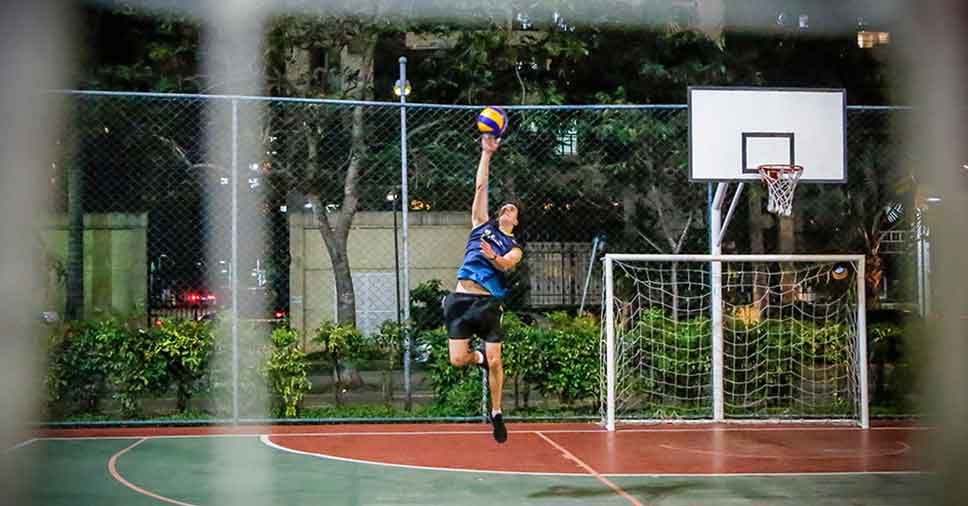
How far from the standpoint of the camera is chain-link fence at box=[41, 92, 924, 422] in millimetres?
8070

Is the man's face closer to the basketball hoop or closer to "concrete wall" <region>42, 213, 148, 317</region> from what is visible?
the basketball hoop

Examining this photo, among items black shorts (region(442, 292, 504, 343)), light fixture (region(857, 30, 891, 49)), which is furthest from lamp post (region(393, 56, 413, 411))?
light fixture (region(857, 30, 891, 49))

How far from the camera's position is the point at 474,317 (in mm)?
5188

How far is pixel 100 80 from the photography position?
28.2 ft

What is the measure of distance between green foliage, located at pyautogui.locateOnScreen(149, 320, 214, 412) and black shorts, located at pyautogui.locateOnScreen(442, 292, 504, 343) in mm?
3034

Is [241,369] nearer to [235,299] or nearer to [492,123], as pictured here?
[235,299]

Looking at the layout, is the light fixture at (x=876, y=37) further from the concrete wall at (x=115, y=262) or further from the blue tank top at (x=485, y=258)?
the concrete wall at (x=115, y=262)

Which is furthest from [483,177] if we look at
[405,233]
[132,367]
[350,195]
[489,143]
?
[350,195]

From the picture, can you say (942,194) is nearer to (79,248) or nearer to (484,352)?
(484,352)

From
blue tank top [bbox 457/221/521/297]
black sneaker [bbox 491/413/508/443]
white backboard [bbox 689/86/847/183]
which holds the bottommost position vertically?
black sneaker [bbox 491/413/508/443]

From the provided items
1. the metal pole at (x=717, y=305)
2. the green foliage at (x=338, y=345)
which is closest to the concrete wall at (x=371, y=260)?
the green foliage at (x=338, y=345)

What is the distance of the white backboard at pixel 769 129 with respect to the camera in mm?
7129

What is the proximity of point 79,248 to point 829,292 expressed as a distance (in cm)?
725

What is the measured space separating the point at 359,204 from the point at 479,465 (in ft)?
15.0
